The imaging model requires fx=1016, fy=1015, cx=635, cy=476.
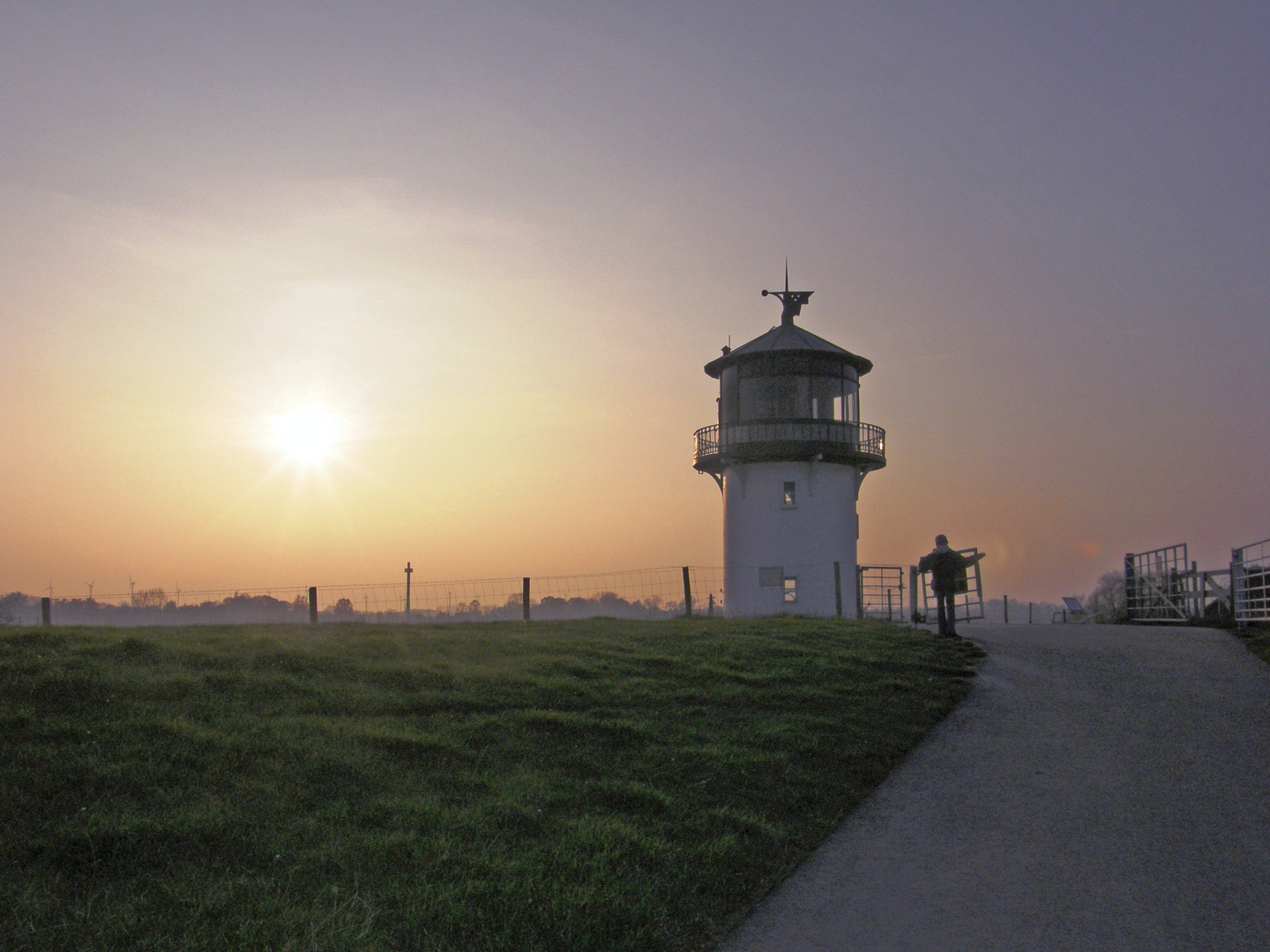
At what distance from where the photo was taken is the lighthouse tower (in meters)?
32.6

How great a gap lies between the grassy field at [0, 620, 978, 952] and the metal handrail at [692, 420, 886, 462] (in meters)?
17.9

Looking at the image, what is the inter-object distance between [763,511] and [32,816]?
27228mm

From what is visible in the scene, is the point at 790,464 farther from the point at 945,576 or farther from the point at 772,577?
the point at 945,576

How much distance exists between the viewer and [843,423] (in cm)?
3297

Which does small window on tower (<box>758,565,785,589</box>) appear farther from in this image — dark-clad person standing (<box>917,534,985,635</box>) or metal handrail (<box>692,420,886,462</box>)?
dark-clad person standing (<box>917,534,985,635</box>)

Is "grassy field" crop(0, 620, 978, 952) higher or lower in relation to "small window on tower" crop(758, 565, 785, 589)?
lower

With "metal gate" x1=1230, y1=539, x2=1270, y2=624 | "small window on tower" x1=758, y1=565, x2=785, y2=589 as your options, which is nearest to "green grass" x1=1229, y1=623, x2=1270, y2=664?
"metal gate" x1=1230, y1=539, x2=1270, y2=624

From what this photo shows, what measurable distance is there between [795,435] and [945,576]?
1107cm

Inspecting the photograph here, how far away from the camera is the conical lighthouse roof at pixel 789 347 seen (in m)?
32.6

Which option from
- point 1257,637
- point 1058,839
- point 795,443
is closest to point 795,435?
point 795,443

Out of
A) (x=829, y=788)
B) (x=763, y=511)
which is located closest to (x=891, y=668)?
(x=829, y=788)

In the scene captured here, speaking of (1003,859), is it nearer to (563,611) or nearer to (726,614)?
(726,614)

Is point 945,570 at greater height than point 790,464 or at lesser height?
lesser

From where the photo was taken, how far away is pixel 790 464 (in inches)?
1304
